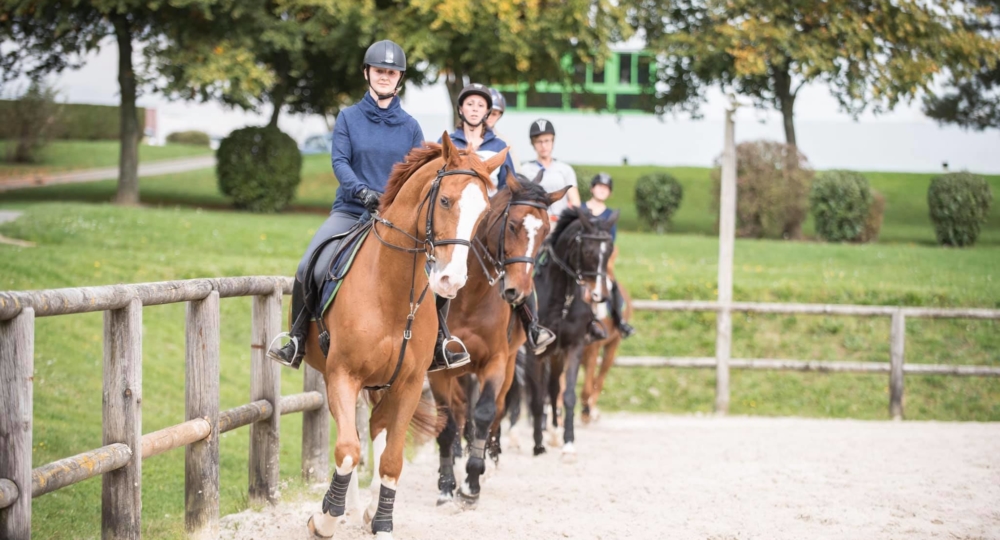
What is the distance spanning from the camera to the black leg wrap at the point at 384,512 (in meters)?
→ 5.67

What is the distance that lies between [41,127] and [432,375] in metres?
34.6

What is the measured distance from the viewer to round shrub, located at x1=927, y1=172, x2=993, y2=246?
24.3 m

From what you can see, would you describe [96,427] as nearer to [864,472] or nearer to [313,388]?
[313,388]

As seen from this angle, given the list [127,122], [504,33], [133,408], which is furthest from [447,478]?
[127,122]

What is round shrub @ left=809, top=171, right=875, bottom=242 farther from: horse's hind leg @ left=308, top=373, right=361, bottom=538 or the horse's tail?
horse's hind leg @ left=308, top=373, right=361, bottom=538

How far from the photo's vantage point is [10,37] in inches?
976

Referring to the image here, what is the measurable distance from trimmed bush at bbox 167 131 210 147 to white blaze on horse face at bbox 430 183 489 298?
5278cm

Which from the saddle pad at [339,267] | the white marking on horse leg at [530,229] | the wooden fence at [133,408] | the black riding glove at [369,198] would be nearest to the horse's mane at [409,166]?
the black riding glove at [369,198]

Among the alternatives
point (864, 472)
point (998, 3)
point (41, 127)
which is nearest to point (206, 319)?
point (864, 472)

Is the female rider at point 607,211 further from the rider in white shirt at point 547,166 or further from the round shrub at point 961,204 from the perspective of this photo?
the round shrub at point 961,204

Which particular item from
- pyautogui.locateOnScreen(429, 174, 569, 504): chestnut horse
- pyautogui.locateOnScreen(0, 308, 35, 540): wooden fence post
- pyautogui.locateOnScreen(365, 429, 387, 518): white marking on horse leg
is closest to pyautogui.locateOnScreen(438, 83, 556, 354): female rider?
pyautogui.locateOnScreen(429, 174, 569, 504): chestnut horse

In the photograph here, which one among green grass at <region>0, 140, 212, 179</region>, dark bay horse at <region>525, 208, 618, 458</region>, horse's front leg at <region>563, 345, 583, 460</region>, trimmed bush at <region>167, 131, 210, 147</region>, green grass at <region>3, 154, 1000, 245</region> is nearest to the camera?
dark bay horse at <region>525, 208, 618, 458</region>

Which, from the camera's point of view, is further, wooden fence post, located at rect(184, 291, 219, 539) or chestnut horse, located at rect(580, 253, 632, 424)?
chestnut horse, located at rect(580, 253, 632, 424)

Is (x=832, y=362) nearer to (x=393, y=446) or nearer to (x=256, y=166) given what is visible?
(x=393, y=446)
